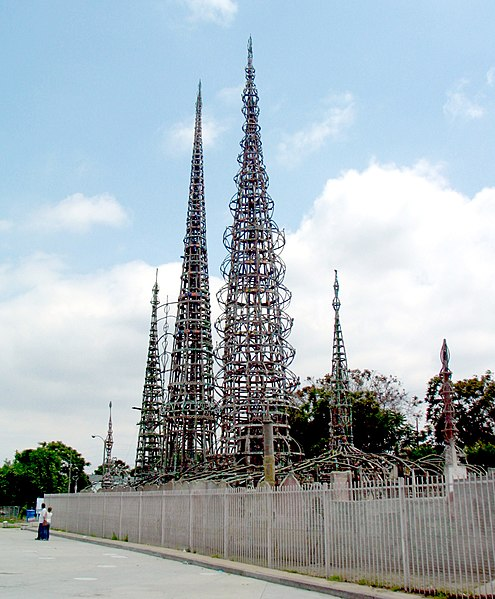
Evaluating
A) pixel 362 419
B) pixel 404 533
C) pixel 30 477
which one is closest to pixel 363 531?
pixel 404 533

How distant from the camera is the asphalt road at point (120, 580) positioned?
15152 millimetres

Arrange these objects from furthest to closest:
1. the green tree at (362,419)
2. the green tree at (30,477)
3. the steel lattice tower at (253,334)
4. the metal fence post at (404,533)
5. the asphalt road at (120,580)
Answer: the green tree at (30,477), the green tree at (362,419), the steel lattice tower at (253,334), the asphalt road at (120,580), the metal fence post at (404,533)

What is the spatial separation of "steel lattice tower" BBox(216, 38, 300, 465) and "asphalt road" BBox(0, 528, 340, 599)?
810 inches

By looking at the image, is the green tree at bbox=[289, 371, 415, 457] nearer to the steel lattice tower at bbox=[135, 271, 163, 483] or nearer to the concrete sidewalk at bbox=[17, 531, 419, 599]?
the steel lattice tower at bbox=[135, 271, 163, 483]

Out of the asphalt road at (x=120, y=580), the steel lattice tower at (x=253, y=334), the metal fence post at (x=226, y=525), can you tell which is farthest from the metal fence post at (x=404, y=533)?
the steel lattice tower at (x=253, y=334)

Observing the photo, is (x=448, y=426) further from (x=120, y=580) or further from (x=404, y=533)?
(x=120, y=580)

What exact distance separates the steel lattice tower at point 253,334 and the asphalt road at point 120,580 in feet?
67.5

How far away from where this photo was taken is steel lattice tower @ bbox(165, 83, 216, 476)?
55.5 meters

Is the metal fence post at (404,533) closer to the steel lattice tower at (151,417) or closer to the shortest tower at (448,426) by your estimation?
the shortest tower at (448,426)

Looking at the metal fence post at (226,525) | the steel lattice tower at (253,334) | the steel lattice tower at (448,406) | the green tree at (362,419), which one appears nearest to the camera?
the metal fence post at (226,525)

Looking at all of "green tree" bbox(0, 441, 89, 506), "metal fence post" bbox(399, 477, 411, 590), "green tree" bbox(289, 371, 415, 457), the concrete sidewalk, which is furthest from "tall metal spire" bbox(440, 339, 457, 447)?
"green tree" bbox(0, 441, 89, 506)

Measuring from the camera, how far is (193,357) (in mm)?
58656

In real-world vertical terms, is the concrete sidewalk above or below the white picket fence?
below

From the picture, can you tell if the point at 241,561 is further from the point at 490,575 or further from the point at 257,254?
the point at 257,254
